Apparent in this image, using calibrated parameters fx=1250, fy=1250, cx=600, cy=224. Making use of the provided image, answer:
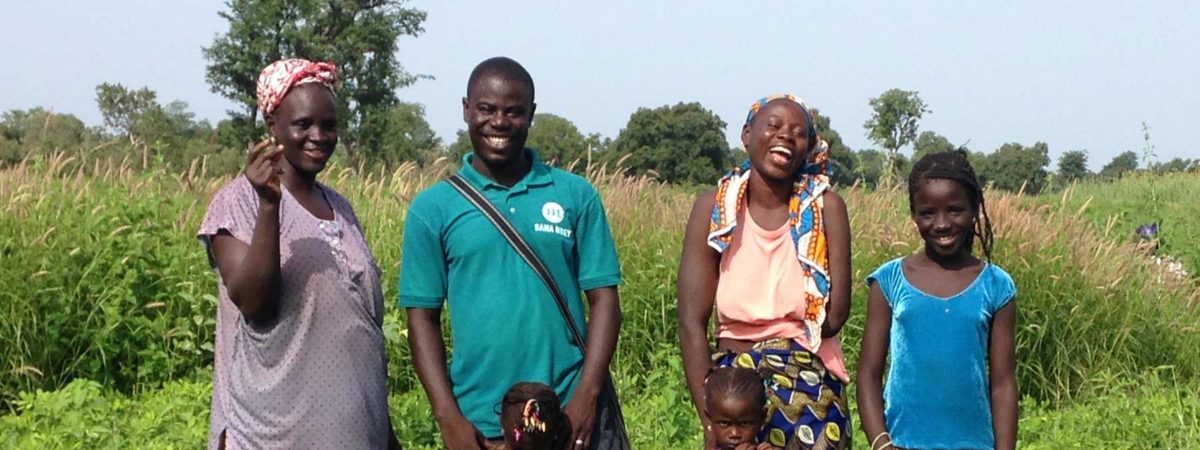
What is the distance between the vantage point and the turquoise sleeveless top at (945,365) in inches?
131

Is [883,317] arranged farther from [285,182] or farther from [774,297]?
[285,182]

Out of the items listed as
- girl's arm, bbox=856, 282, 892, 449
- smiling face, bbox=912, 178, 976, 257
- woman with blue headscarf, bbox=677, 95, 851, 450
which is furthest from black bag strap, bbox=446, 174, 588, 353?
smiling face, bbox=912, 178, 976, 257

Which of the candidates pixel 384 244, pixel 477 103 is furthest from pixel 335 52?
pixel 477 103

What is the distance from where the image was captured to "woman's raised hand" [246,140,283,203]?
9.37 ft

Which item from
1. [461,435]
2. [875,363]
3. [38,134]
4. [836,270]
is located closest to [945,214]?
[836,270]

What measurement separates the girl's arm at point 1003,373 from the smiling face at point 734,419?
644mm

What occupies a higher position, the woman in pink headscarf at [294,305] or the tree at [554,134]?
the tree at [554,134]

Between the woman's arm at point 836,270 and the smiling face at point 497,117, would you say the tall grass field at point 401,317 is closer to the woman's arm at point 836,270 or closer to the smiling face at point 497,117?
the woman's arm at point 836,270

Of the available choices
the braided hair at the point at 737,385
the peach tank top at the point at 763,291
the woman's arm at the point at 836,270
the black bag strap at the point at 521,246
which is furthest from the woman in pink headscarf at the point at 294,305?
the woman's arm at the point at 836,270

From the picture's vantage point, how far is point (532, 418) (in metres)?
3.14

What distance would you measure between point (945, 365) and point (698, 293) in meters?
0.71

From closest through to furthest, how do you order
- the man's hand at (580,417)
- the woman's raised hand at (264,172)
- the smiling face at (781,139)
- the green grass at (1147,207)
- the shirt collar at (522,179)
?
the woman's raised hand at (264,172) < the man's hand at (580,417) < the shirt collar at (522,179) < the smiling face at (781,139) < the green grass at (1147,207)

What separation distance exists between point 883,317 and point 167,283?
523cm

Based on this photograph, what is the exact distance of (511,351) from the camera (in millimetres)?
3279
